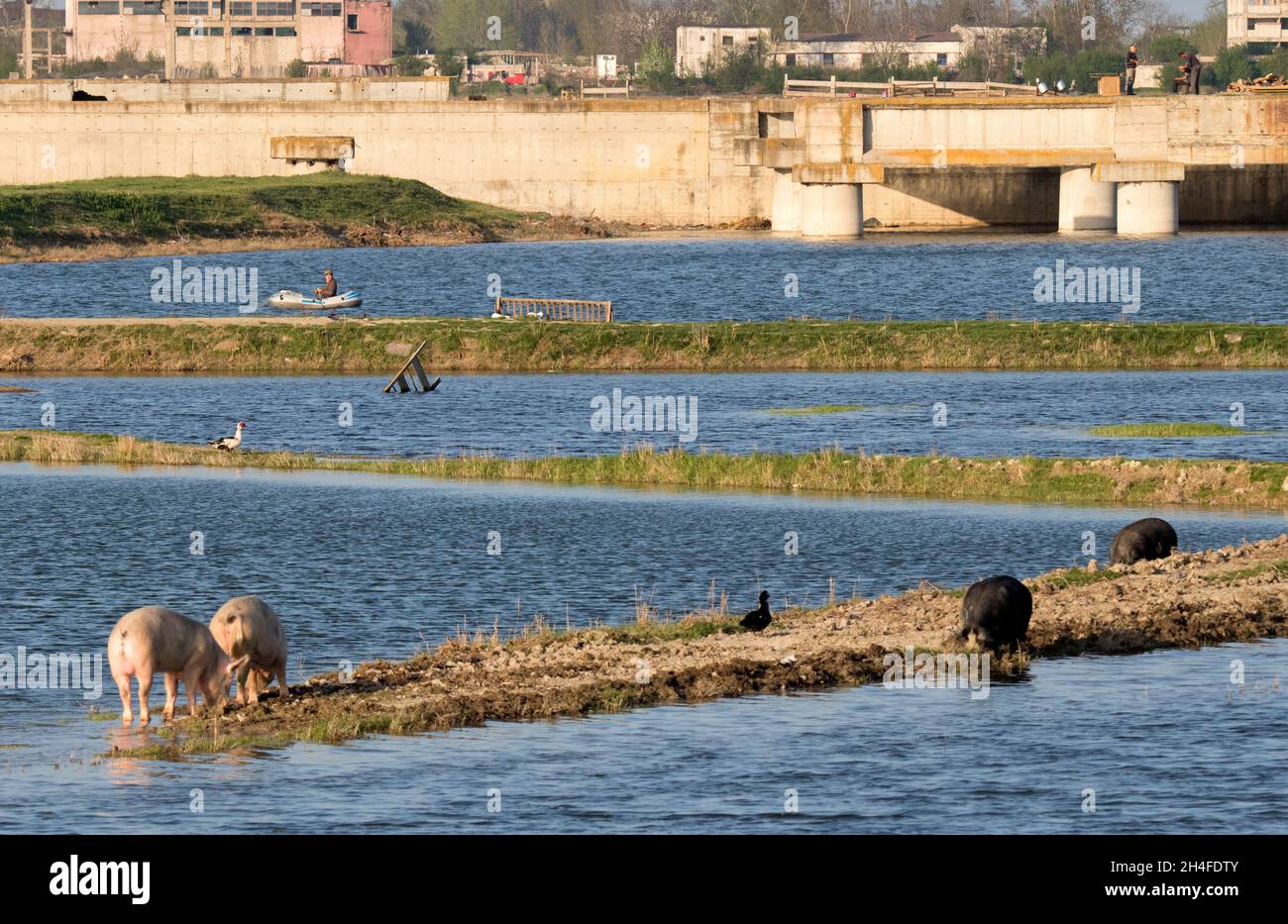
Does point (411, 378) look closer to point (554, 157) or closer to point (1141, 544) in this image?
point (1141, 544)

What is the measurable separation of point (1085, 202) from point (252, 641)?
134 metres

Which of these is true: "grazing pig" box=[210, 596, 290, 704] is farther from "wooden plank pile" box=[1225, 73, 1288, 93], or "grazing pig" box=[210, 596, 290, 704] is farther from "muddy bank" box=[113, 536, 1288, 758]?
"wooden plank pile" box=[1225, 73, 1288, 93]

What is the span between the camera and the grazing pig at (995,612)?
3291 centimetres

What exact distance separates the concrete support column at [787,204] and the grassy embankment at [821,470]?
10740 centimetres

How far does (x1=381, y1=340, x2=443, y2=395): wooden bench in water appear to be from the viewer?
243 feet

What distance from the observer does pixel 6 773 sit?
27078mm

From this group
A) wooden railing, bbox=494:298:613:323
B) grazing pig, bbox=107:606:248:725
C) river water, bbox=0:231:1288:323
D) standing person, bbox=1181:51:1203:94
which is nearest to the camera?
grazing pig, bbox=107:606:248:725

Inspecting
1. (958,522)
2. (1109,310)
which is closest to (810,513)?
(958,522)

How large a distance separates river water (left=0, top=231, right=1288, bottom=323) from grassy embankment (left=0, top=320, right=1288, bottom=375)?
17.7 metres

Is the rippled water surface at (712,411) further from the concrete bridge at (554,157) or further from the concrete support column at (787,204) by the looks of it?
the concrete bridge at (554,157)

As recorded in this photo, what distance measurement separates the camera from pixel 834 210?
15425 centimetres

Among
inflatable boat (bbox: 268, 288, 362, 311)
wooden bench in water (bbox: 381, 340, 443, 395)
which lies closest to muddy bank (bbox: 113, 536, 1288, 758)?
wooden bench in water (bbox: 381, 340, 443, 395)

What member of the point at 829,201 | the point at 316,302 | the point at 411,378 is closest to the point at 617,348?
the point at 411,378
